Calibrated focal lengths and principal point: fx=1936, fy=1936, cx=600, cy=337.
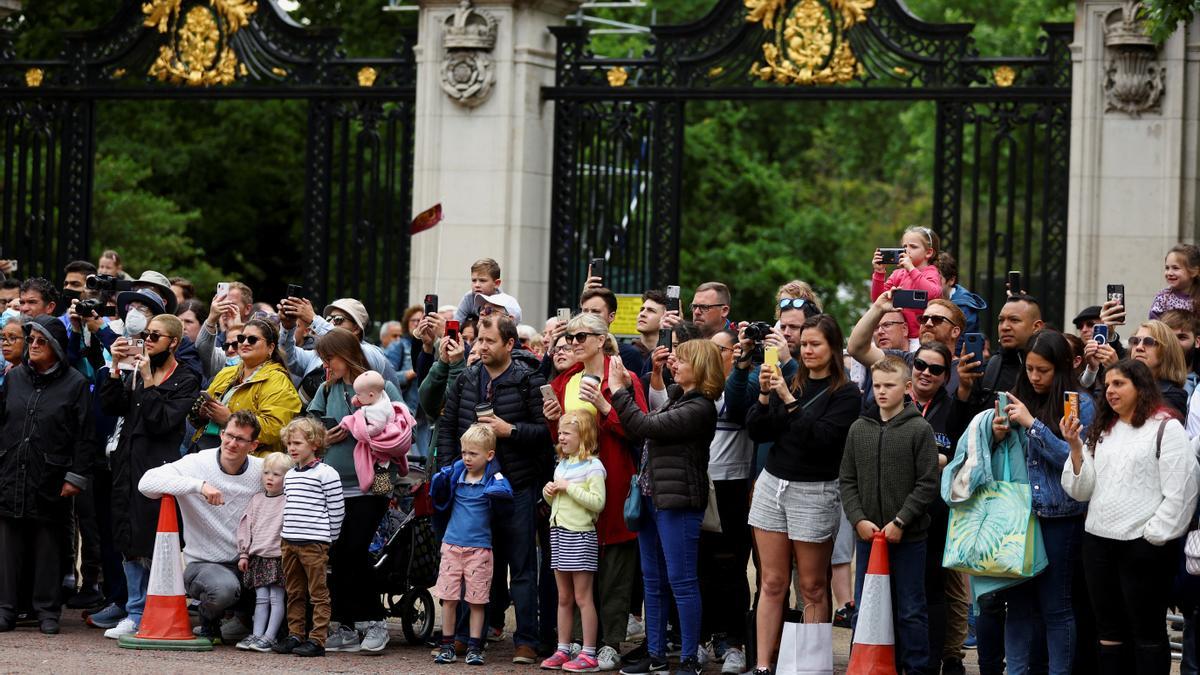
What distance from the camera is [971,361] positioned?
923cm

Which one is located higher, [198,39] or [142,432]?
[198,39]

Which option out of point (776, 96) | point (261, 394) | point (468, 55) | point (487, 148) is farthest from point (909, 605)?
point (468, 55)

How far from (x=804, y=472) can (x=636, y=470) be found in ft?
4.05

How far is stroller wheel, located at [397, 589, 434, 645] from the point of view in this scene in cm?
1075

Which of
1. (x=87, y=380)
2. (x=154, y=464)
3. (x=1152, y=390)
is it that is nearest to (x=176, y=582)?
(x=154, y=464)

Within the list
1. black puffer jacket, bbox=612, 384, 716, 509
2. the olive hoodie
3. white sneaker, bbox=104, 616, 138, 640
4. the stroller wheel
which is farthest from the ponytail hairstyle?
white sneaker, bbox=104, 616, 138, 640

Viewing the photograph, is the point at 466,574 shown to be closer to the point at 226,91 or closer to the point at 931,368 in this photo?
the point at 931,368

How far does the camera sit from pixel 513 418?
34.2 feet

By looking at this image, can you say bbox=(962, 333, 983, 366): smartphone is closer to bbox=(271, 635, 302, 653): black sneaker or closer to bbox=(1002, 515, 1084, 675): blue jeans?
bbox=(1002, 515, 1084, 675): blue jeans

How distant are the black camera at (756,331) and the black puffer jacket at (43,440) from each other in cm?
407

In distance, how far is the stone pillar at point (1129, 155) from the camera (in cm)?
1420

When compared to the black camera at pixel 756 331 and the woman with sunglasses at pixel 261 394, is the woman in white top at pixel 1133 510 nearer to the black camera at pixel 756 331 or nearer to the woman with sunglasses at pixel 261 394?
the black camera at pixel 756 331

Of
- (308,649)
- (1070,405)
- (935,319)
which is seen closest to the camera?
(1070,405)

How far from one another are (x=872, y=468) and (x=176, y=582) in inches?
155
